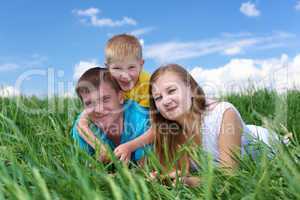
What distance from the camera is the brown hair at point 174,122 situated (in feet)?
9.64

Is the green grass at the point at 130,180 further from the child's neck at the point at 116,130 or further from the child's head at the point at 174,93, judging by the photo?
the child's neck at the point at 116,130

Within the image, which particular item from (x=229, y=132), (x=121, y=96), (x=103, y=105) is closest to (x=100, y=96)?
(x=103, y=105)

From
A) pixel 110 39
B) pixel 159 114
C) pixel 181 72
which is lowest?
pixel 159 114

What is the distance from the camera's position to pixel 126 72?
3402 millimetres

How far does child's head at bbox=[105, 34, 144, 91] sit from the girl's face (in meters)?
0.50

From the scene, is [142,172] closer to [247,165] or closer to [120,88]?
[247,165]

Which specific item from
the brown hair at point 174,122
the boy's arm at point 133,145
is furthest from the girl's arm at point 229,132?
the boy's arm at point 133,145

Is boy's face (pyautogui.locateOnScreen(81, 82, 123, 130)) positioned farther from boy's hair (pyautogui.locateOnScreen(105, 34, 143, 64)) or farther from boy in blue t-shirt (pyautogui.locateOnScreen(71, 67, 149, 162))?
boy's hair (pyautogui.locateOnScreen(105, 34, 143, 64))

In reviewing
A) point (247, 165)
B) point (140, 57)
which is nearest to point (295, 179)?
point (247, 165)

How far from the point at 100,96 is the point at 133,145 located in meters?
0.40

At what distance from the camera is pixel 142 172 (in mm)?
1733

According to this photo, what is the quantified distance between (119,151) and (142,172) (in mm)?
1085

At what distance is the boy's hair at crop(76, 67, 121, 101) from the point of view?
124 inches

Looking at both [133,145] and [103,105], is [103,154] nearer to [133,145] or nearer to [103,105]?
[133,145]
